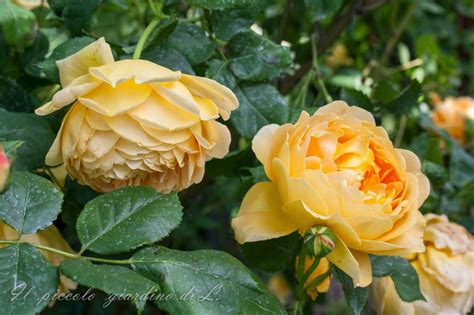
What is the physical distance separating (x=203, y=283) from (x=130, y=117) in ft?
0.49

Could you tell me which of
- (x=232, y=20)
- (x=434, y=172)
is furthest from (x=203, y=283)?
(x=434, y=172)

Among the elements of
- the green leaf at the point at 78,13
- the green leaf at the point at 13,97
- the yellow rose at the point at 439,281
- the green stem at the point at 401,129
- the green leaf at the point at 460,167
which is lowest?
the green stem at the point at 401,129

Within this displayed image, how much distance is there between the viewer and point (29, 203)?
57 cm

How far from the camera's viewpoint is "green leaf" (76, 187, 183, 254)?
1.85 feet

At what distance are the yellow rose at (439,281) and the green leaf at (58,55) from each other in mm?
407

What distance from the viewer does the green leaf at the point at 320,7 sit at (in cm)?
84

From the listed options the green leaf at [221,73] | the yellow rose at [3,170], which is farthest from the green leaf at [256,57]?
the yellow rose at [3,170]

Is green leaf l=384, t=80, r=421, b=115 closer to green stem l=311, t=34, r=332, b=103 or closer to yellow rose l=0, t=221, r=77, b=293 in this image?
green stem l=311, t=34, r=332, b=103

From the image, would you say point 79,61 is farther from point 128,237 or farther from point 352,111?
point 352,111

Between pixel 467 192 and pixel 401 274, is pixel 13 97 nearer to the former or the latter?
pixel 401 274

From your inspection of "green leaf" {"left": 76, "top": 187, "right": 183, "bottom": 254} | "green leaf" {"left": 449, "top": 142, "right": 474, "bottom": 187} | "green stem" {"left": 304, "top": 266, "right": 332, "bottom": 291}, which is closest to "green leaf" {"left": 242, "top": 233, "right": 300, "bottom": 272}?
"green stem" {"left": 304, "top": 266, "right": 332, "bottom": 291}

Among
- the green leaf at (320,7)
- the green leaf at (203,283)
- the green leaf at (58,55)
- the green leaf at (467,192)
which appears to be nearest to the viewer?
the green leaf at (203,283)

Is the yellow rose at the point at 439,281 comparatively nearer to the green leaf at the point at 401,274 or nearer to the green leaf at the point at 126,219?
the green leaf at the point at 401,274

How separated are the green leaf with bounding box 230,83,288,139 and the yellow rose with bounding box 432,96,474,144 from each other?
0.62 metres
